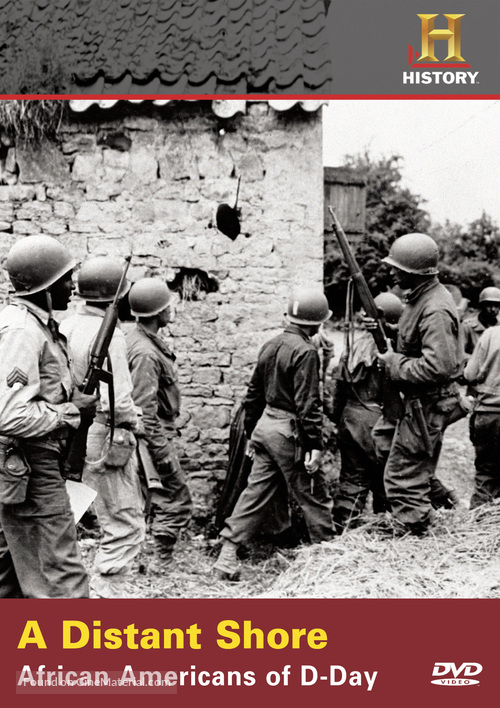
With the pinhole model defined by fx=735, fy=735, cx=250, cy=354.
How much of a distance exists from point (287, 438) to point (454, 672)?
2.43m

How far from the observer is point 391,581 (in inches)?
178

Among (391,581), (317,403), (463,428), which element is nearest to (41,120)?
(317,403)

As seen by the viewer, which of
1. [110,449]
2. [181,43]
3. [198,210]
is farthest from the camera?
[198,210]

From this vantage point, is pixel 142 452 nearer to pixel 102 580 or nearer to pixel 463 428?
pixel 102 580

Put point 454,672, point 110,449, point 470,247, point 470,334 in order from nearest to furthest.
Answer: point 454,672 < point 110,449 < point 470,334 < point 470,247

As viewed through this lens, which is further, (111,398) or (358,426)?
(358,426)

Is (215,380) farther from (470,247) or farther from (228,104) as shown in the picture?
(470,247)

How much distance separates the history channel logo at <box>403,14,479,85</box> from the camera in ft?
12.9

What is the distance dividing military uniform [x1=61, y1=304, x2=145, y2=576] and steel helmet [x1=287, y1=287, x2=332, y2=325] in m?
1.49

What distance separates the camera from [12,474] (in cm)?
325

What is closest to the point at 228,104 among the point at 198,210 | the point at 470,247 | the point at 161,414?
the point at 198,210

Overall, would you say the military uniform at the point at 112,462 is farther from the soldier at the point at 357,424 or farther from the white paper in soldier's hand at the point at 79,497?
the soldier at the point at 357,424

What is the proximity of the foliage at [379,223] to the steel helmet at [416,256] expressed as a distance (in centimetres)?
850

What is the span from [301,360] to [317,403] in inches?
13.0
